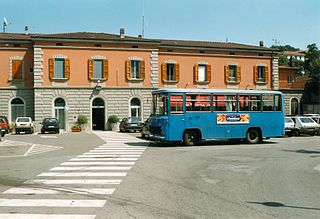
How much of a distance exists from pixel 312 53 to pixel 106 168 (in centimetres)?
7249

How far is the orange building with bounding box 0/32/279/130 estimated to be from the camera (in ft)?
134

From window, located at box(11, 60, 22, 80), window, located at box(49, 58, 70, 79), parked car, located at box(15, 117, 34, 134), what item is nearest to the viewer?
parked car, located at box(15, 117, 34, 134)

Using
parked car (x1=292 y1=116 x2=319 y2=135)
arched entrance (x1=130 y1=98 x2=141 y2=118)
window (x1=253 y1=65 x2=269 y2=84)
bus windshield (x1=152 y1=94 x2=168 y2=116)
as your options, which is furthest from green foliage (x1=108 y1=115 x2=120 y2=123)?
bus windshield (x1=152 y1=94 x2=168 y2=116)

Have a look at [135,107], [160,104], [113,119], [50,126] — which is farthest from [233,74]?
[160,104]

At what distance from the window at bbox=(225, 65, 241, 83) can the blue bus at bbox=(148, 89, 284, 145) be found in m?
23.0

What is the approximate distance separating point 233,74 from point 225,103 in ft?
84.3

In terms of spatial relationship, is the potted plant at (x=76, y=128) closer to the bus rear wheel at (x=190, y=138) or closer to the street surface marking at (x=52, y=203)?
the bus rear wheel at (x=190, y=138)

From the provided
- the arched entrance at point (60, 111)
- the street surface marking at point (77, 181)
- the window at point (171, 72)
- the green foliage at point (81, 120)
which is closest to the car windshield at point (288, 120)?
the window at point (171, 72)

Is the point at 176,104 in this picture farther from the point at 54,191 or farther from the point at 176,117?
the point at 54,191

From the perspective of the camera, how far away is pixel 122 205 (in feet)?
25.6

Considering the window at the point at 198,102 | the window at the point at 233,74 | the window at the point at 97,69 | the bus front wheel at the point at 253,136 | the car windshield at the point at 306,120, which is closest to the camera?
the window at the point at 198,102

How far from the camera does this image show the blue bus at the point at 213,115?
21219mm

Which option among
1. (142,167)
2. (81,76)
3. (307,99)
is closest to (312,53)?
(307,99)

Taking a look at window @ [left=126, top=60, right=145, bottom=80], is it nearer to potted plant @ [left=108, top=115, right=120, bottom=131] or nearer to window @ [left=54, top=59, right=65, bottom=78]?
potted plant @ [left=108, top=115, right=120, bottom=131]
